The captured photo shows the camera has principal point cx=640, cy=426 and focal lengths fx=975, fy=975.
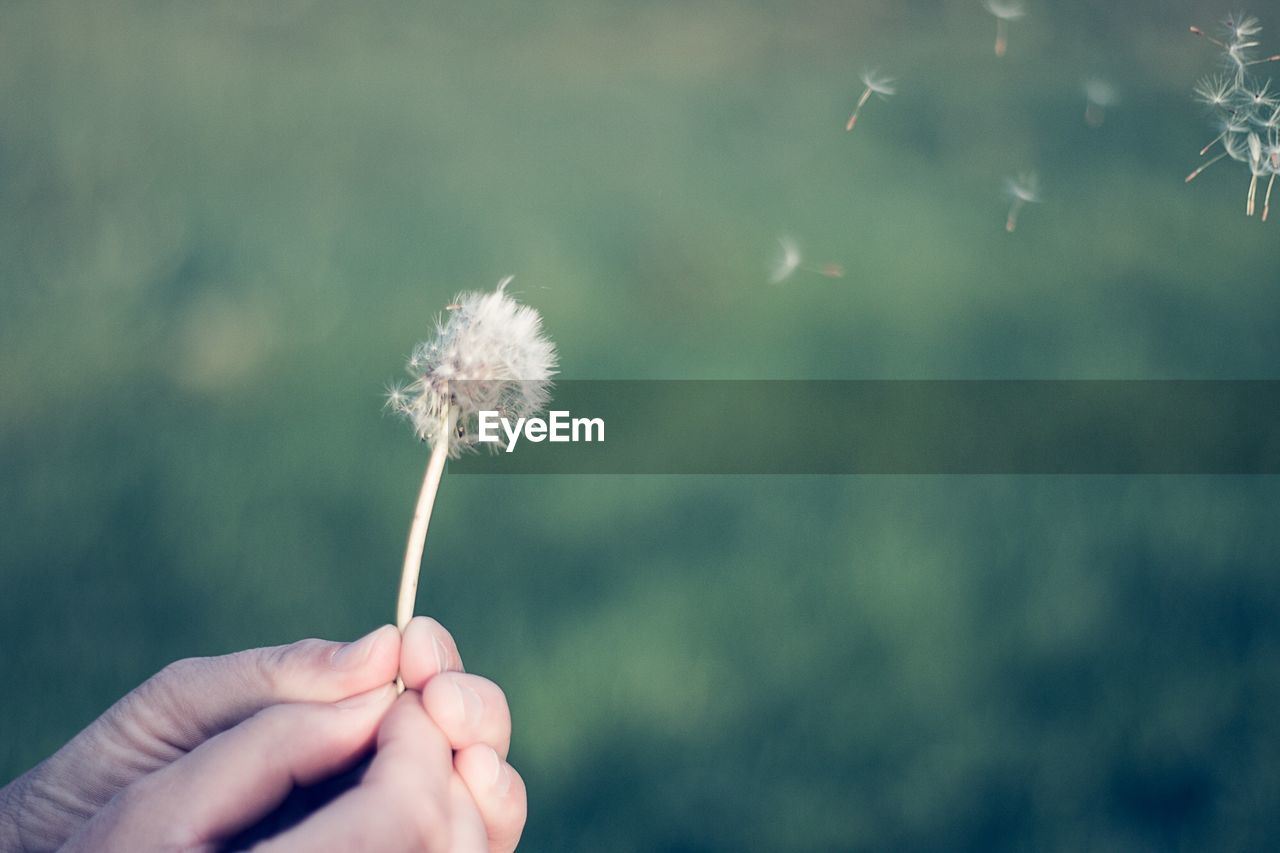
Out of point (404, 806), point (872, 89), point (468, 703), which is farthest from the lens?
point (872, 89)

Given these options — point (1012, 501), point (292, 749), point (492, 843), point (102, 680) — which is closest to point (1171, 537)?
point (1012, 501)

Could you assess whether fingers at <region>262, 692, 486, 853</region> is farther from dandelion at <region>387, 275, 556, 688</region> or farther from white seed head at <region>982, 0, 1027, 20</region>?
white seed head at <region>982, 0, 1027, 20</region>

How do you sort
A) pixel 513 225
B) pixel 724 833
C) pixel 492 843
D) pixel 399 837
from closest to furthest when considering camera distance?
1. pixel 399 837
2. pixel 492 843
3. pixel 724 833
4. pixel 513 225

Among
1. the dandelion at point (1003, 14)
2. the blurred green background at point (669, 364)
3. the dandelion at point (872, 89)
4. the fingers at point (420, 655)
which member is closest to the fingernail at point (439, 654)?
the fingers at point (420, 655)

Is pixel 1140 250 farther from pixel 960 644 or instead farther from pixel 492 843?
pixel 492 843

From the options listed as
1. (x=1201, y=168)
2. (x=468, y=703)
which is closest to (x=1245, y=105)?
(x=1201, y=168)

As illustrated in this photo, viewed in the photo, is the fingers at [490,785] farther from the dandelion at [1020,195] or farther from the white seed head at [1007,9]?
the white seed head at [1007,9]

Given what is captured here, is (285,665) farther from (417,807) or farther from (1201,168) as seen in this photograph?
(1201,168)
